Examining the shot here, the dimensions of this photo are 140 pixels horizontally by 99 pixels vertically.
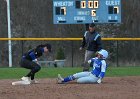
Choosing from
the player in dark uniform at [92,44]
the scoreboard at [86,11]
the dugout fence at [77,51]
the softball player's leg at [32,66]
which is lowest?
the dugout fence at [77,51]

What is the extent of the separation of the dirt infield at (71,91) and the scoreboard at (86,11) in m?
12.5

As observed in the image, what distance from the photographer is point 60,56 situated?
1155 inches

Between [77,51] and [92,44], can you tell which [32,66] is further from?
[77,51]

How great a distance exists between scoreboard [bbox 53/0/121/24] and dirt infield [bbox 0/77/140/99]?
1245 centimetres

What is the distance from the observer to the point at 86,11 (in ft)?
88.2

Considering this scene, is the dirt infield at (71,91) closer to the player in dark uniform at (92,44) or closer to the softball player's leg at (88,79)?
the softball player's leg at (88,79)

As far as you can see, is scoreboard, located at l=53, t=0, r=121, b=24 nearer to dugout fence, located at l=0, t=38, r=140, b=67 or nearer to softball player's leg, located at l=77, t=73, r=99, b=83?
dugout fence, located at l=0, t=38, r=140, b=67

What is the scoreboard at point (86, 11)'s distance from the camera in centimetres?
2678

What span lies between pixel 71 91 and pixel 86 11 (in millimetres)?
14705

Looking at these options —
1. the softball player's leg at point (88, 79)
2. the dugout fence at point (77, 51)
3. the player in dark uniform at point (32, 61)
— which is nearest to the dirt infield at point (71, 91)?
the softball player's leg at point (88, 79)

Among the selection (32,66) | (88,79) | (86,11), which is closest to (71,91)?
(88,79)

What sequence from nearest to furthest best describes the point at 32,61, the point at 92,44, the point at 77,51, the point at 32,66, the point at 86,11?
the point at 32,66, the point at 32,61, the point at 92,44, the point at 86,11, the point at 77,51

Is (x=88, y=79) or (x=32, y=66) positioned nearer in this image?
(x=88, y=79)

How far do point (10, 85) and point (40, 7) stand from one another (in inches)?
920
